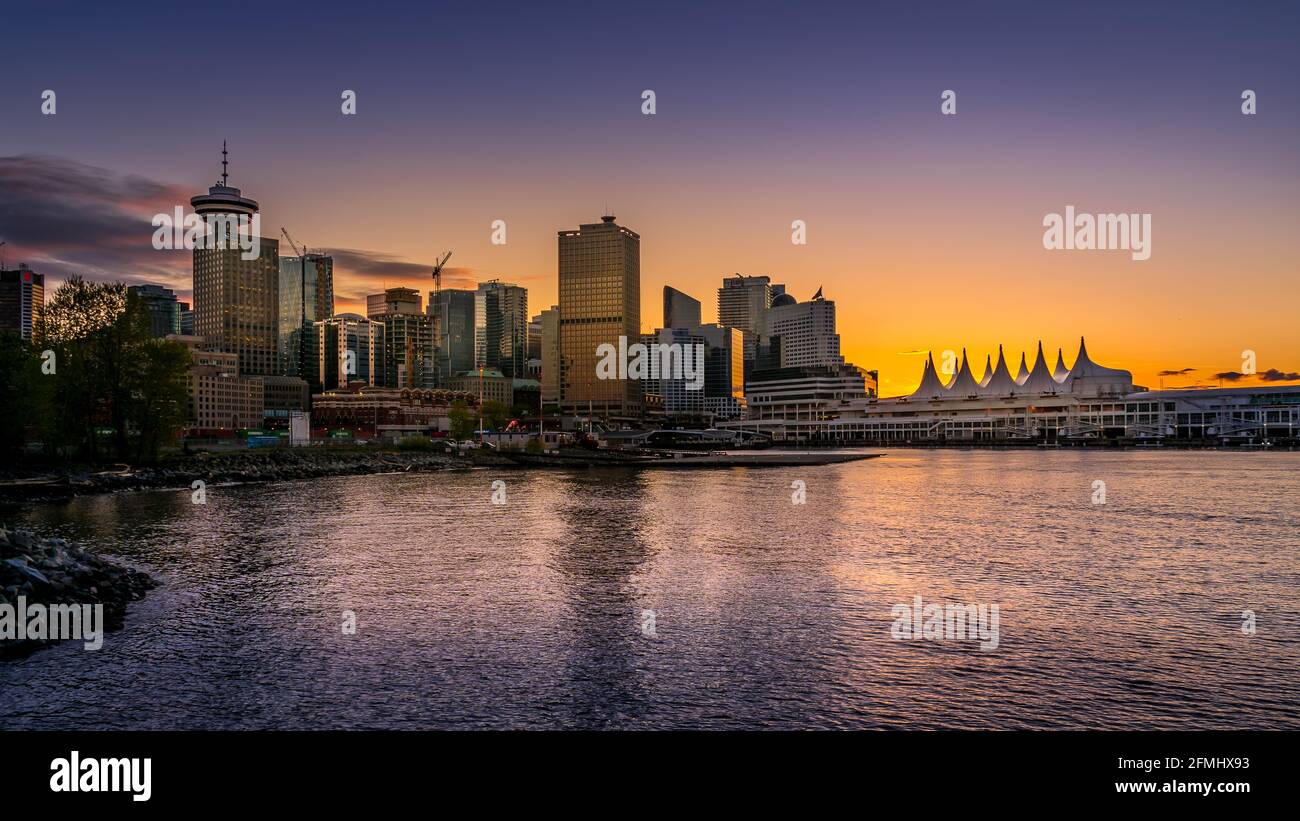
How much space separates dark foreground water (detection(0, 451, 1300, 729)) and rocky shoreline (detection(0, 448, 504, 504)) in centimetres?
2026

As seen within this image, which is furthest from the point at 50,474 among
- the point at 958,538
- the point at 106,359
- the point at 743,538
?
the point at 958,538

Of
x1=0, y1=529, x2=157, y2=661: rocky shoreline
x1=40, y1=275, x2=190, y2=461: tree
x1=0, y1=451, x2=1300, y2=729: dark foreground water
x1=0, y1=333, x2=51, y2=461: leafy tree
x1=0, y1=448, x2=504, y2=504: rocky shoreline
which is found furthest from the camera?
x1=40, y1=275, x2=190, y2=461: tree

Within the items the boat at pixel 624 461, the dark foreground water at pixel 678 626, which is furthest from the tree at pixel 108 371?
the boat at pixel 624 461

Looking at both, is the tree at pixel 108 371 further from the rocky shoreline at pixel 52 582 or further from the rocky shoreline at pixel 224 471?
the rocky shoreline at pixel 52 582

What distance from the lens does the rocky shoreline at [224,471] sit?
62.5 m

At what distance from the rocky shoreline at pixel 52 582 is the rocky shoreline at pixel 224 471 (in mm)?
37699

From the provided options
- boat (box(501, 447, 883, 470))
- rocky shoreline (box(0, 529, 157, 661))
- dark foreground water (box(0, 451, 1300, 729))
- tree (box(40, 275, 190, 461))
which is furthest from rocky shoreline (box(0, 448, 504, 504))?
rocky shoreline (box(0, 529, 157, 661))

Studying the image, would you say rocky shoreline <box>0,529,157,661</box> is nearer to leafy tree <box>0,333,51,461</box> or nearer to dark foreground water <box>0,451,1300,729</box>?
dark foreground water <box>0,451,1300,729</box>

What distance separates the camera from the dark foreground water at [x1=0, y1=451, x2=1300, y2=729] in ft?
48.5

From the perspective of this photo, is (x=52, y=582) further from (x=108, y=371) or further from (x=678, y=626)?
(x=108, y=371)

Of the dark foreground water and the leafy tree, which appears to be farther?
the leafy tree

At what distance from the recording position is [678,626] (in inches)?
828

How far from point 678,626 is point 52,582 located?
18.5m
